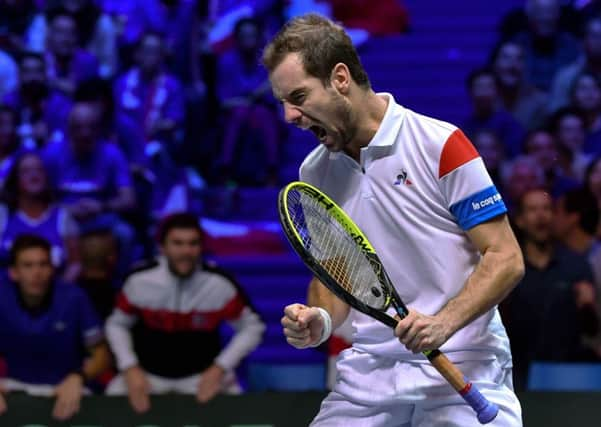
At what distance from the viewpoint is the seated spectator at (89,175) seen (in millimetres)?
7453

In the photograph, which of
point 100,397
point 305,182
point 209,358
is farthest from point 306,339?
point 209,358

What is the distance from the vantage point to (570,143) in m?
7.57

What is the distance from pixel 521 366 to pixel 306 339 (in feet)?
9.80

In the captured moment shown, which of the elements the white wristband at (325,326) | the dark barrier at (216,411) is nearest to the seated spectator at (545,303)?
the dark barrier at (216,411)

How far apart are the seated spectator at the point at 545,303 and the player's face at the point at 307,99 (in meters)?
2.96

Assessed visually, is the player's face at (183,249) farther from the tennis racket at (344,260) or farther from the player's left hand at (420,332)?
the player's left hand at (420,332)

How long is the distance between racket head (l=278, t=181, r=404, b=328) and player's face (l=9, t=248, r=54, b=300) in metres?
3.09

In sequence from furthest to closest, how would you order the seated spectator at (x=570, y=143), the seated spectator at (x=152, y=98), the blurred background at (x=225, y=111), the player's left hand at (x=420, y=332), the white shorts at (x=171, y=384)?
the seated spectator at (x=152, y=98) → the seated spectator at (x=570, y=143) → the blurred background at (x=225, y=111) → the white shorts at (x=171, y=384) → the player's left hand at (x=420, y=332)

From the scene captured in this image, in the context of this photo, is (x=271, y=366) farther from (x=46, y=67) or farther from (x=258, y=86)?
(x=46, y=67)

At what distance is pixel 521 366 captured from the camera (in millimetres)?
5758

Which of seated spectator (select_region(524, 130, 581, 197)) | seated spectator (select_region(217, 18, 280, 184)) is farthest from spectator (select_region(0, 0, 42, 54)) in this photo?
seated spectator (select_region(524, 130, 581, 197))

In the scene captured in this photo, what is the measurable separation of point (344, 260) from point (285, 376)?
309 cm

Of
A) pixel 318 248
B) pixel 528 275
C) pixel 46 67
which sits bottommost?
pixel 528 275

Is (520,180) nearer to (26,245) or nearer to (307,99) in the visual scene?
(26,245)
